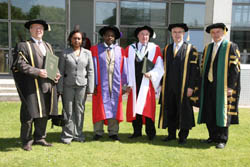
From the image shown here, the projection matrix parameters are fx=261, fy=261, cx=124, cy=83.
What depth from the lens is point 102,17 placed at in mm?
11375

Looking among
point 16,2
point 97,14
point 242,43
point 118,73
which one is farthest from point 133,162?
point 242,43

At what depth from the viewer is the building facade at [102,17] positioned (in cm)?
1074

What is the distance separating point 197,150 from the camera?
448 cm

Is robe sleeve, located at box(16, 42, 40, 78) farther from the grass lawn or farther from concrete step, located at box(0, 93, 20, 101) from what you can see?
concrete step, located at box(0, 93, 20, 101)

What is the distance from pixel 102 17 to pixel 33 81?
25.7 feet

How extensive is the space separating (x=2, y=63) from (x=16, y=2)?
2.59 m

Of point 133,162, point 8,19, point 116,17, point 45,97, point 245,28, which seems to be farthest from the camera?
point 245,28

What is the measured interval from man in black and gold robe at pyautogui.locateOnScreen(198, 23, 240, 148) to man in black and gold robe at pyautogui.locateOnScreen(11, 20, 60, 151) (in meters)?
2.60

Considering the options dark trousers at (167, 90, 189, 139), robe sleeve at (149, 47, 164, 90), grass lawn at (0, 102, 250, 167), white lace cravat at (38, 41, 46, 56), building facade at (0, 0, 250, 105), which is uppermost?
building facade at (0, 0, 250, 105)

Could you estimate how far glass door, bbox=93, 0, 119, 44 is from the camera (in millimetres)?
11266

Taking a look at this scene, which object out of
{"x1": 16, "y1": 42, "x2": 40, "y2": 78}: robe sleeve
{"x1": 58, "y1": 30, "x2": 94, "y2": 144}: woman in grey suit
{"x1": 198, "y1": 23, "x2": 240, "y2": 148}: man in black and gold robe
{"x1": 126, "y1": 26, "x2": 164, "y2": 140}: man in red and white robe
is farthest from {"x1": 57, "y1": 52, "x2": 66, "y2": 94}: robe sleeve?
{"x1": 198, "y1": 23, "x2": 240, "y2": 148}: man in black and gold robe

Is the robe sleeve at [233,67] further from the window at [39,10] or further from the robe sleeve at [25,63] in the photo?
the window at [39,10]

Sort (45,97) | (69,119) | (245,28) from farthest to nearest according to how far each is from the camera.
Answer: (245,28) < (69,119) < (45,97)

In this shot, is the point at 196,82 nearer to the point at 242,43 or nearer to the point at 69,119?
the point at 69,119
